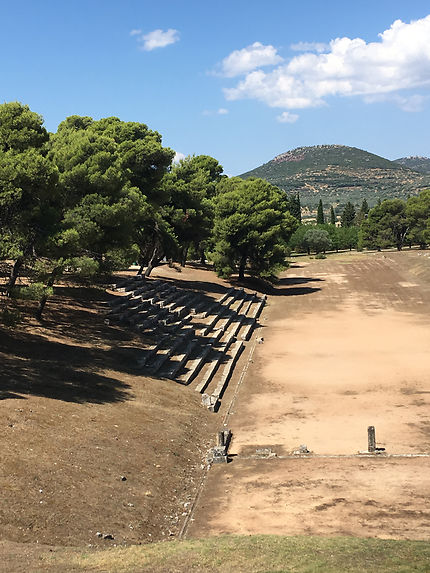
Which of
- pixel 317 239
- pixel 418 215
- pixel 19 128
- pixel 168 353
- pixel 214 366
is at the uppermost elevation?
pixel 19 128

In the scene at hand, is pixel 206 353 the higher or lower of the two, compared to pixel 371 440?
higher

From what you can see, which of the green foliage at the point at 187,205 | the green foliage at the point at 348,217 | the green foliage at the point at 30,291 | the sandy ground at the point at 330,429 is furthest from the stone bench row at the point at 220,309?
the green foliage at the point at 348,217

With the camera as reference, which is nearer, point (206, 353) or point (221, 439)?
point (221, 439)

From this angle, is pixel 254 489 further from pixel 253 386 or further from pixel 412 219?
pixel 412 219

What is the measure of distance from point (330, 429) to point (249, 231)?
41873 millimetres

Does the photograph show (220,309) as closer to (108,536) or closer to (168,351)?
(168,351)

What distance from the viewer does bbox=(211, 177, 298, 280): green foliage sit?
6331 cm

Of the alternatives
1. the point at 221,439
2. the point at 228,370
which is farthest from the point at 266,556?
the point at 228,370

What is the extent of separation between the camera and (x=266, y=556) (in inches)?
467

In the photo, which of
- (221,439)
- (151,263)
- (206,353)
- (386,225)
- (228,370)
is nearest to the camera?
(221,439)

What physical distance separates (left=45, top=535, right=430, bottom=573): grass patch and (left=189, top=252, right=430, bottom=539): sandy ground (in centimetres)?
184

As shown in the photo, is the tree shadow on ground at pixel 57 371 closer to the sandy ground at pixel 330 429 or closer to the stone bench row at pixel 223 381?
the stone bench row at pixel 223 381

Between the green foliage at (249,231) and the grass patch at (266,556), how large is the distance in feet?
168

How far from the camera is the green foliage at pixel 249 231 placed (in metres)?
63.3
